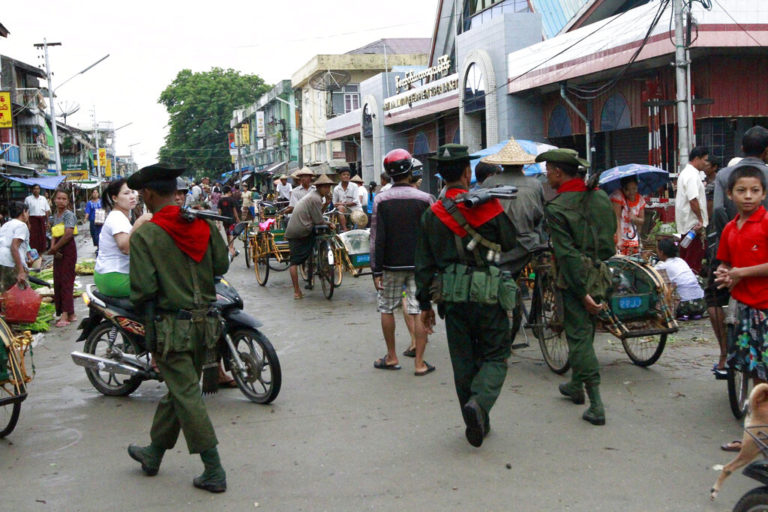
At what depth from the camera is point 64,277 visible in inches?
386

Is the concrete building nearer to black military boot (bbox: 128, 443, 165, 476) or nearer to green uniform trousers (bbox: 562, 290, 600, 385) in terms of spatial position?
green uniform trousers (bbox: 562, 290, 600, 385)

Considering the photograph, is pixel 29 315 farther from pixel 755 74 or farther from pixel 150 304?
pixel 755 74

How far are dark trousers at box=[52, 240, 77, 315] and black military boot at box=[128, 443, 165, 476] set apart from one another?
5845 mm

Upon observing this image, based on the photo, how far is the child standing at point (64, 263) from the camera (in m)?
9.62

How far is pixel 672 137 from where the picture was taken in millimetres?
16297

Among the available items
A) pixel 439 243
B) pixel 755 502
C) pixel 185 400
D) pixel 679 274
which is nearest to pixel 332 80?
pixel 679 274

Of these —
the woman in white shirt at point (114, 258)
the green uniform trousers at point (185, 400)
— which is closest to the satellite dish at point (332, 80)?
the woman in white shirt at point (114, 258)

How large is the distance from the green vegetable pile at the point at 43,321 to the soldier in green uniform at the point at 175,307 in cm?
525

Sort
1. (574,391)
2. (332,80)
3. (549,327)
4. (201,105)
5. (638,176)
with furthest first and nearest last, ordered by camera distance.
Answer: (201,105)
(332,80)
(638,176)
(549,327)
(574,391)

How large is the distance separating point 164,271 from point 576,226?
2.68 metres

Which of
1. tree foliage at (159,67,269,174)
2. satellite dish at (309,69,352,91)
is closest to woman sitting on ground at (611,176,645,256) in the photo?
satellite dish at (309,69,352,91)

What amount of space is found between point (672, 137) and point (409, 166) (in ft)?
37.6

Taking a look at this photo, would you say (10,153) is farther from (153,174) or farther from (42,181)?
(153,174)

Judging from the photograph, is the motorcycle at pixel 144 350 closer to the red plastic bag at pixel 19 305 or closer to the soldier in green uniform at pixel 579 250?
the red plastic bag at pixel 19 305
